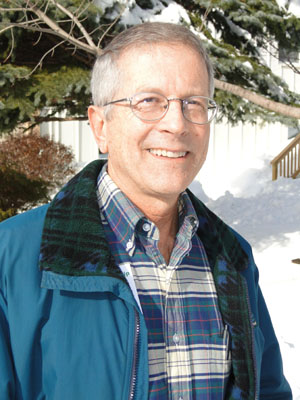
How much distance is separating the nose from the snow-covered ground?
345 cm

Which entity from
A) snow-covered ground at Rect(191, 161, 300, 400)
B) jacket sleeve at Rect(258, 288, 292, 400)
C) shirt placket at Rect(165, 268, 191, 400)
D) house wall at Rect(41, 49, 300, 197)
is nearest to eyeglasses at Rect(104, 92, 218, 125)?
shirt placket at Rect(165, 268, 191, 400)

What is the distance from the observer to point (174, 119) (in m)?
1.64

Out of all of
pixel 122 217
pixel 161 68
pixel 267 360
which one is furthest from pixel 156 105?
pixel 267 360

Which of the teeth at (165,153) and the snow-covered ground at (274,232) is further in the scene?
the snow-covered ground at (274,232)

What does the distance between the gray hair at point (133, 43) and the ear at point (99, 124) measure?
0.04 metres

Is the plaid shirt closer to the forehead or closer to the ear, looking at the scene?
the ear

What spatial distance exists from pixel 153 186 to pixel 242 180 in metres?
13.9

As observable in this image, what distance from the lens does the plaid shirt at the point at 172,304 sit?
5.32 ft

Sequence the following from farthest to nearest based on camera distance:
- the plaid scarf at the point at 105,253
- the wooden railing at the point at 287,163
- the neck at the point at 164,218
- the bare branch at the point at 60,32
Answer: the wooden railing at the point at 287,163, the bare branch at the point at 60,32, the neck at the point at 164,218, the plaid scarf at the point at 105,253

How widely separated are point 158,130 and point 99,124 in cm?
30

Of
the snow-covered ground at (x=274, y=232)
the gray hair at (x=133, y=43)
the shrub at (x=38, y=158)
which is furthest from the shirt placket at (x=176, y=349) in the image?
the shrub at (x=38, y=158)

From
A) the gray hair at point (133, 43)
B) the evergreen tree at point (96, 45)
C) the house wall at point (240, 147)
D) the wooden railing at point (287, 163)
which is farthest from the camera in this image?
the house wall at point (240, 147)

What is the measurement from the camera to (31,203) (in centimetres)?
831

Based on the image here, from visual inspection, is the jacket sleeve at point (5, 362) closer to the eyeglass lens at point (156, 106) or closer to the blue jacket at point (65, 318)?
the blue jacket at point (65, 318)
